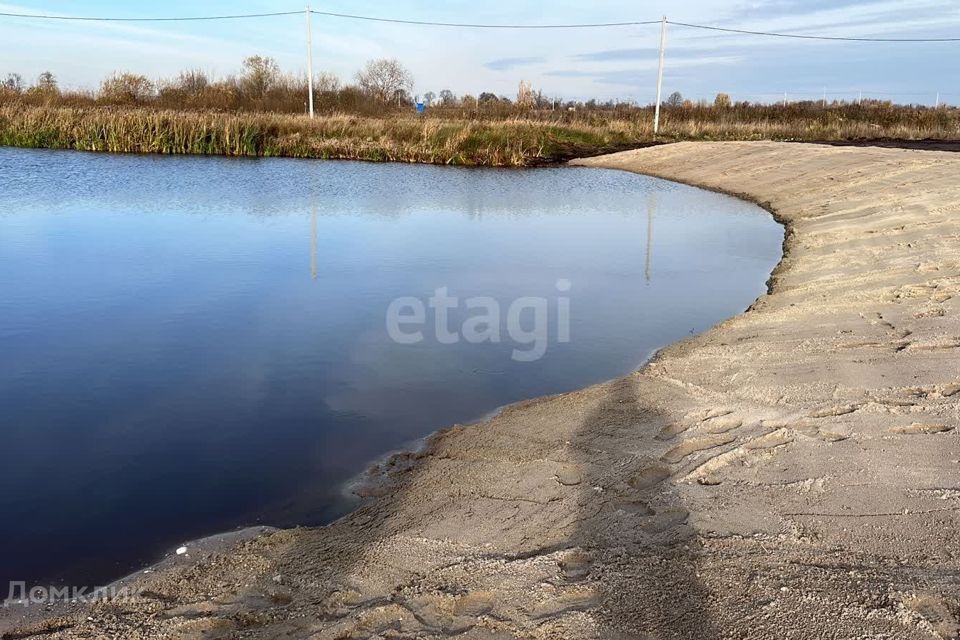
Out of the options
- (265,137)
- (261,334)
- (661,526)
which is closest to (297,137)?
(265,137)

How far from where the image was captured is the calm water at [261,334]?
419 cm

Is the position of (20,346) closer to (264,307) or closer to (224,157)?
(264,307)

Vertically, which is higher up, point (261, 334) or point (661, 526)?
point (661, 526)

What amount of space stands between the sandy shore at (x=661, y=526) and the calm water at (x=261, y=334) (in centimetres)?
60

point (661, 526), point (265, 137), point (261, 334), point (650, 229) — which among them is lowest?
point (261, 334)

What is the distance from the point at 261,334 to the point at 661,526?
4.64 m

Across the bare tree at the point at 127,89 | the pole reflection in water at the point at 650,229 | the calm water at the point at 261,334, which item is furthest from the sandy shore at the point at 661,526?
the bare tree at the point at 127,89

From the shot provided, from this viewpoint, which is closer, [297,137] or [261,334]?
[261,334]

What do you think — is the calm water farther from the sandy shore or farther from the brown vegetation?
the brown vegetation

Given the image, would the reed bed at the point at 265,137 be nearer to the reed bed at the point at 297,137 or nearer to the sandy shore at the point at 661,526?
the reed bed at the point at 297,137

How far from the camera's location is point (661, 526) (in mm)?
3230

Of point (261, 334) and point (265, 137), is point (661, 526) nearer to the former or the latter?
point (261, 334)

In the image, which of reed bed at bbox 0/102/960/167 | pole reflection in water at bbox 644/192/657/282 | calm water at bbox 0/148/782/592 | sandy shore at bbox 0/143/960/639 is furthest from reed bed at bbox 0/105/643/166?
sandy shore at bbox 0/143/960/639

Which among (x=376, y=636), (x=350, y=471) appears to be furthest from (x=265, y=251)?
(x=376, y=636)
